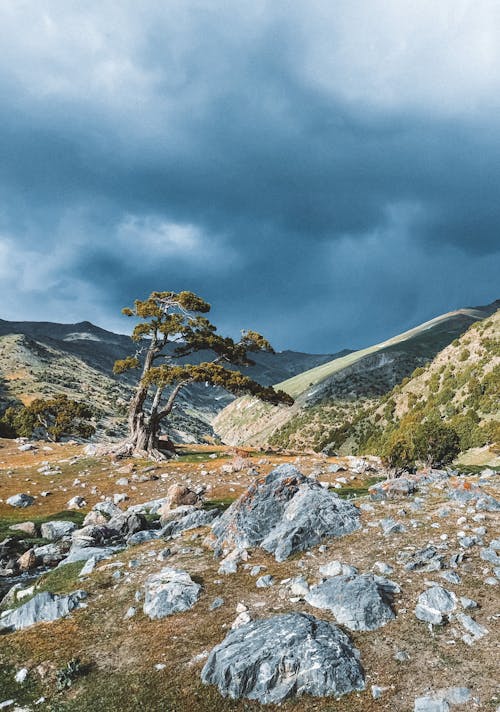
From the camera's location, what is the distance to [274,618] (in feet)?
37.7

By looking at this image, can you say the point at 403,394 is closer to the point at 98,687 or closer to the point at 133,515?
the point at 133,515

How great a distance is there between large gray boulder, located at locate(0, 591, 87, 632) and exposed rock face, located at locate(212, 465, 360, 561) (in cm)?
539

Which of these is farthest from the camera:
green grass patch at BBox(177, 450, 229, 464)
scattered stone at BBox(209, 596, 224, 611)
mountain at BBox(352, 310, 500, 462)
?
mountain at BBox(352, 310, 500, 462)

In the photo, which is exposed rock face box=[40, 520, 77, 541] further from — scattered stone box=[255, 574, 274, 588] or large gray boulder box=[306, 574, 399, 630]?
large gray boulder box=[306, 574, 399, 630]

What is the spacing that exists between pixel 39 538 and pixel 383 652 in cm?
2224

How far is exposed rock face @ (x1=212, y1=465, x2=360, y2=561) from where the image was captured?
1681cm

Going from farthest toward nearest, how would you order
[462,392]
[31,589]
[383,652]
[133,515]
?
[462,392], [133,515], [31,589], [383,652]

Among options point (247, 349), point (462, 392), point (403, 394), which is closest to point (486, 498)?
point (247, 349)

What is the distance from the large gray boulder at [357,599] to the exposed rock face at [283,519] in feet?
10.6

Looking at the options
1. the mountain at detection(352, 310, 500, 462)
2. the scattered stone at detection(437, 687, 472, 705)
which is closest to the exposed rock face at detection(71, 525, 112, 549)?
the scattered stone at detection(437, 687, 472, 705)

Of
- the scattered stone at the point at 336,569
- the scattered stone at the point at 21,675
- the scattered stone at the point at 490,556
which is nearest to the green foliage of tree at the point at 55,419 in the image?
the scattered stone at the point at 21,675

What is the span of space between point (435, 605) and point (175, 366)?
127 feet

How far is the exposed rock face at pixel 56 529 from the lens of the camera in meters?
25.7

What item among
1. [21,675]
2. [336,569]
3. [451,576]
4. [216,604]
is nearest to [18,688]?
[21,675]
